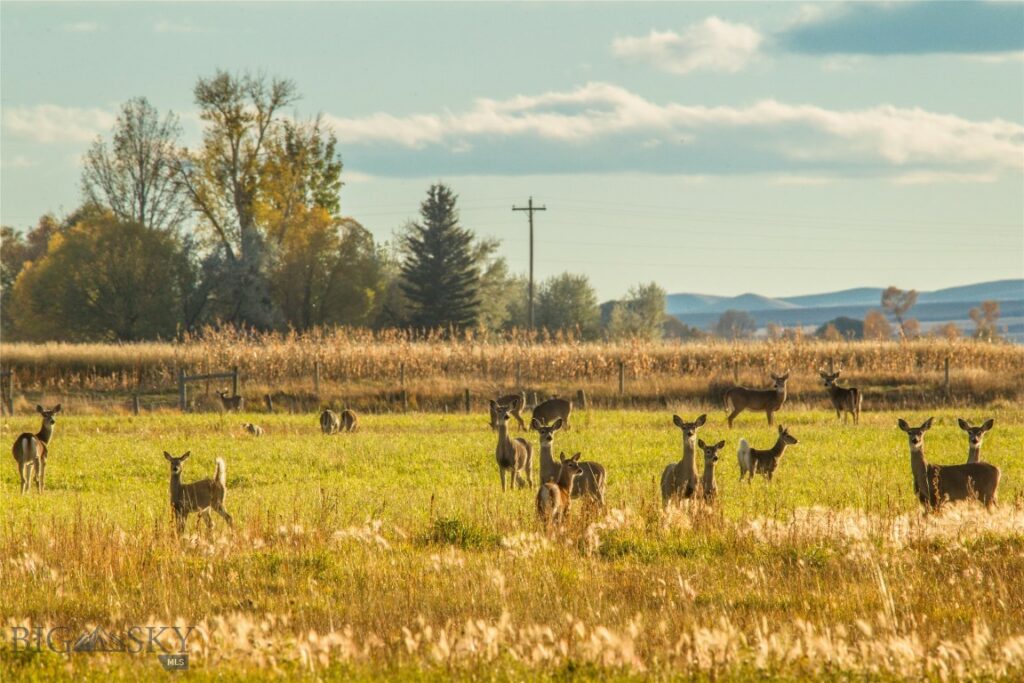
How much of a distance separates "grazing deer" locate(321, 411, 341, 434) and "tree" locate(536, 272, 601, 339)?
61.5 metres

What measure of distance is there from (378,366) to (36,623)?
38604 millimetres

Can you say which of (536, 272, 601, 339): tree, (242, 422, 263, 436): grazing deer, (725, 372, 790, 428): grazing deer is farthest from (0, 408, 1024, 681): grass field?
(536, 272, 601, 339): tree

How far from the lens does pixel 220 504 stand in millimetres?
16328

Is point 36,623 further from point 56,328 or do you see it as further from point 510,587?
point 56,328

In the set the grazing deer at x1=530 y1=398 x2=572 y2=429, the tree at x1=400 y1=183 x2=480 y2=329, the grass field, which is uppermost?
the tree at x1=400 y1=183 x2=480 y2=329

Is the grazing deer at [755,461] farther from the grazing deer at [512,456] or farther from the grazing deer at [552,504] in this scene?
the grazing deer at [552,504]

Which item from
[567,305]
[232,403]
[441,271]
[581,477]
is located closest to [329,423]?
[232,403]

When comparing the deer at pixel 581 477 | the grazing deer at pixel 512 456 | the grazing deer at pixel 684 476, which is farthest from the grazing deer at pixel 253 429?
the grazing deer at pixel 684 476

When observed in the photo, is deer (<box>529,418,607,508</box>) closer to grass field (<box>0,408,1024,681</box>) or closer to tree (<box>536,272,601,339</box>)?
grass field (<box>0,408,1024,681</box>)

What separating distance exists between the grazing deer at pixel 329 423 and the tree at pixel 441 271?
46.2 metres

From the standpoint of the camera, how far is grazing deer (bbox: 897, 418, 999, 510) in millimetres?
16016

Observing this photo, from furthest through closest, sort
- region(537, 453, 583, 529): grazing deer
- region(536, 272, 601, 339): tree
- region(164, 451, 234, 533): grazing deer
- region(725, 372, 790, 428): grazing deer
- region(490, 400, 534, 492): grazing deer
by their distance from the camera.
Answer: region(536, 272, 601, 339): tree
region(725, 372, 790, 428): grazing deer
region(490, 400, 534, 492): grazing deer
region(164, 451, 234, 533): grazing deer
region(537, 453, 583, 529): grazing deer

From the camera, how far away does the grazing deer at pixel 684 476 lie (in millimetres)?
16266

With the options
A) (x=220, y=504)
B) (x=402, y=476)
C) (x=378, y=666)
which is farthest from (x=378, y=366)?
(x=378, y=666)
